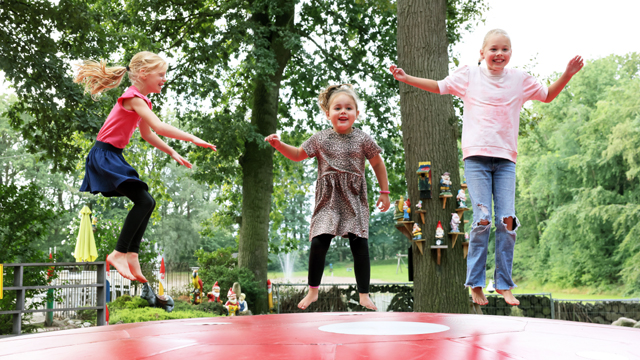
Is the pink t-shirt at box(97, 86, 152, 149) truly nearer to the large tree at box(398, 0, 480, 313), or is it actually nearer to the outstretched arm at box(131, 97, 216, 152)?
the outstretched arm at box(131, 97, 216, 152)

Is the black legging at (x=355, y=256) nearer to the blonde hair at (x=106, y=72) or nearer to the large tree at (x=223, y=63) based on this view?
the blonde hair at (x=106, y=72)

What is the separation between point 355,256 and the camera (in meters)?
3.72

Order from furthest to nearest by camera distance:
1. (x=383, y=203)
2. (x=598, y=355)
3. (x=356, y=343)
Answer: (x=383, y=203), (x=356, y=343), (x=598, y=355)

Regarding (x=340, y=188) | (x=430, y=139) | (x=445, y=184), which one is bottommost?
(x=340, y=188)

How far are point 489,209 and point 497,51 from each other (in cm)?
106

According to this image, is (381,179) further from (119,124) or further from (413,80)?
(119,124)

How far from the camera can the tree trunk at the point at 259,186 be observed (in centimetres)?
1178

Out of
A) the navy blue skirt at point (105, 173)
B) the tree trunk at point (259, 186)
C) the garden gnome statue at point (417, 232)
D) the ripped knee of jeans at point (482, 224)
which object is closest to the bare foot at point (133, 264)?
the navy blue skirt at point (105, 173)

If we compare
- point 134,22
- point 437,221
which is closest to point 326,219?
point 437,221

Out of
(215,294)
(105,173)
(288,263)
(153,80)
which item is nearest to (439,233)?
(153,80)

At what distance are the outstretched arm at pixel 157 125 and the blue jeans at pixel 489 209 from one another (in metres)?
1.75

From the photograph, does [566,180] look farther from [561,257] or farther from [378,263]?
[378,263]

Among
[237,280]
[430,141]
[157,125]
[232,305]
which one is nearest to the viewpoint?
[157,125]

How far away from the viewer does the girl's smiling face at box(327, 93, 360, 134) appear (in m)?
3.73
